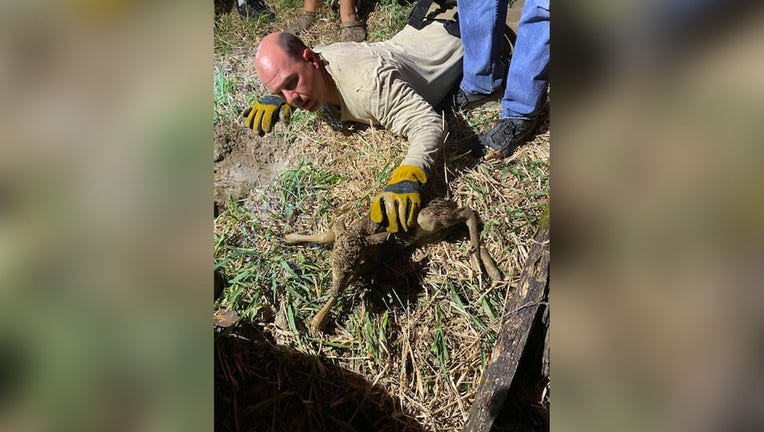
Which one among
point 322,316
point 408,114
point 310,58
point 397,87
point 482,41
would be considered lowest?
point 322,316

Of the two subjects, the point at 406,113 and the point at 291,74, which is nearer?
the point at 291,74

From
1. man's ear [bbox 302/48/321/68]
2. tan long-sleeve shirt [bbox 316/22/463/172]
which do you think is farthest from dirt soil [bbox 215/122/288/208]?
man's ear [bbox 302/48/321/68]

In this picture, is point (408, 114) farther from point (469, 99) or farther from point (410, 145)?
point (469, 99)

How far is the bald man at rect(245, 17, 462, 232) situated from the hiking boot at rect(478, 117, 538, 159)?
0.88 feet

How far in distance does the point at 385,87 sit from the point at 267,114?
0.79 meters

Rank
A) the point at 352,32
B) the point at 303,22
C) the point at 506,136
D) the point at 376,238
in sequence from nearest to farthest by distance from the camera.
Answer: the point at 376,238
the point at 506,136
the point at 352,32
the point at 303,22

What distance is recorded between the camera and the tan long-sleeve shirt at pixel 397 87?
8.22 ft

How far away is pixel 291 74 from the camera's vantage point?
7.80 feet

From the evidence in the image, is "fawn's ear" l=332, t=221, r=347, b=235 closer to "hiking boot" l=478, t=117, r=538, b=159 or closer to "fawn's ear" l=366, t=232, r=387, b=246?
"fawn's ear" l=366, t=232, r=387, b=246
